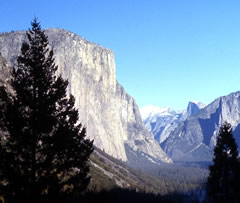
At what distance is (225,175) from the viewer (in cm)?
3641

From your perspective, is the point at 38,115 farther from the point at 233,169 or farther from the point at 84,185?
the point at 233,169

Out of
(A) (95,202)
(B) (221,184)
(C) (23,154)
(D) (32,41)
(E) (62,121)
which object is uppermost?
(D) (32,41)

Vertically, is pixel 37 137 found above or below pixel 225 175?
above

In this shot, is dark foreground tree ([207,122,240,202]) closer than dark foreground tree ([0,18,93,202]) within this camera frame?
No

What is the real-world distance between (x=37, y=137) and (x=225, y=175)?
2447 centimetres

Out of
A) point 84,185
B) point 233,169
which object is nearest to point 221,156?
point 233,169

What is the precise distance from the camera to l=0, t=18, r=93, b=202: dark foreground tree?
1922 cm

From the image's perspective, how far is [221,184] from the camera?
3644cm

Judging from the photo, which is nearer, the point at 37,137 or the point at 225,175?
the point at 37,137

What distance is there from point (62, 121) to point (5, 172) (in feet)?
16.3

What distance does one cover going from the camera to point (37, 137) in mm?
20422

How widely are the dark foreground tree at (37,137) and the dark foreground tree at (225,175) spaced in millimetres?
20180

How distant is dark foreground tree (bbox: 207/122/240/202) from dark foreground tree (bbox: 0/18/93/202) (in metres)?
20.2

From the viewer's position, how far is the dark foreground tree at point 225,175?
35844 mm
